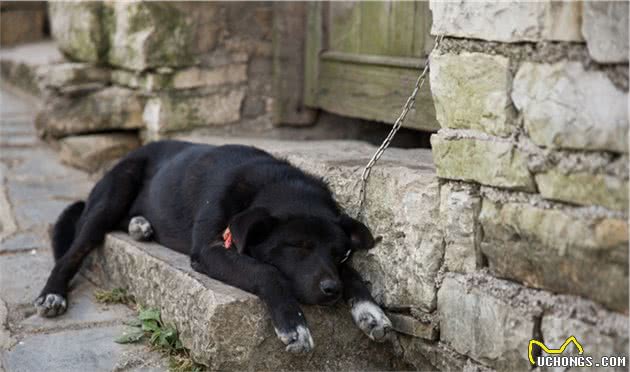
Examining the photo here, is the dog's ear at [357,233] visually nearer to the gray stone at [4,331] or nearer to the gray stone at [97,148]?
the gray stone at [4,331]

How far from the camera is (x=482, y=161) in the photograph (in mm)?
2906

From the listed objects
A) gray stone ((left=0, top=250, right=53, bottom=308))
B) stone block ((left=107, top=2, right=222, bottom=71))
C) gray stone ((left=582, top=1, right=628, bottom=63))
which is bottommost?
gray stone ((left=0, top=250, right=53, bottom=308))

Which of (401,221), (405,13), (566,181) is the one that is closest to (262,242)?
(401,221)

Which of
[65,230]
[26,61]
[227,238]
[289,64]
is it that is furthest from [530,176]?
[26,61]

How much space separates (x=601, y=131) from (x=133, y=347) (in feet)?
7.04

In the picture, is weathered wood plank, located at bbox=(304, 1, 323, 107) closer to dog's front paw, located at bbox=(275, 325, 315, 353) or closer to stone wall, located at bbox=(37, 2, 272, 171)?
stone wall, located at bbox=(37, 2, 272, 171)

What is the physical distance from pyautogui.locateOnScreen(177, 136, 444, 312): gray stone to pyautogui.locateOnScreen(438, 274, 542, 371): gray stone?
0.42 ft

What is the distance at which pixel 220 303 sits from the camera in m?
3.21

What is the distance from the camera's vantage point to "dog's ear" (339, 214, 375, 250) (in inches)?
136

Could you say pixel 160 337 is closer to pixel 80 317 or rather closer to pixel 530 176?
pixel 80 317

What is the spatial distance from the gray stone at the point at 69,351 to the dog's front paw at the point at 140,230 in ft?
2.11

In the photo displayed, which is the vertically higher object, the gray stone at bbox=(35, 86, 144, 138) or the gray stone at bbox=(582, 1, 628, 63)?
the gray stone at bbox=(582, 1, 628, 63)

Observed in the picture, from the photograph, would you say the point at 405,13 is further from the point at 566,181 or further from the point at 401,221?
the point at 566,181

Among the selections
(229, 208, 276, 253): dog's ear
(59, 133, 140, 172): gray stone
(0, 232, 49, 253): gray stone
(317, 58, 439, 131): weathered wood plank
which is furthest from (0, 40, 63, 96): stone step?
(229, 208, 276, 253): dog's ear
